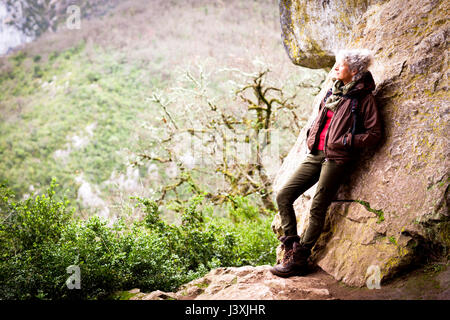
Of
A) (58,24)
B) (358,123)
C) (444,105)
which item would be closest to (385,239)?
(358,123)

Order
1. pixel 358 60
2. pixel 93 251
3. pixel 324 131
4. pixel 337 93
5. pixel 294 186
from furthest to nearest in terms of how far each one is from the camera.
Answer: pixel 93 251 → pixel 294 186 → pixel 324 131 → pixel 337 93 → pixel 358 60

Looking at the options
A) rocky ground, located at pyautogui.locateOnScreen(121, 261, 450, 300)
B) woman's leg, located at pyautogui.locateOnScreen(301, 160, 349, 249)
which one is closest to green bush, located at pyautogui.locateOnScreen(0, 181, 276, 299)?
rocky ground, located at pyautogui.locateOnScreen(121, 261, 450, 300)

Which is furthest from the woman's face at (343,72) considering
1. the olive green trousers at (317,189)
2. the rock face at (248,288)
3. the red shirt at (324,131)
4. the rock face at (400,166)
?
the rock face at (248,288)

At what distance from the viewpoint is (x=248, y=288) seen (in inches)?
128

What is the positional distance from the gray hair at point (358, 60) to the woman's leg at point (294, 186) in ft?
3.12

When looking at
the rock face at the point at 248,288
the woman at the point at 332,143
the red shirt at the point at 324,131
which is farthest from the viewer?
the red shirt at the point at 324,131

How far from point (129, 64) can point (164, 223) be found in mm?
30833

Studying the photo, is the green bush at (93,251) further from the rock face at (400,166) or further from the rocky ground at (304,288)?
the rock face at (400,166)

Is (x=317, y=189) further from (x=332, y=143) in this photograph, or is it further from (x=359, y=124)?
(x=359, y=124)

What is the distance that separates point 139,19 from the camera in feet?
134

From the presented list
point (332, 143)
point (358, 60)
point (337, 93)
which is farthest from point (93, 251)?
point (358, 60)

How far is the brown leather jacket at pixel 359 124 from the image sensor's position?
315 centimetres

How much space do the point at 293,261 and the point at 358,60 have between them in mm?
2181
